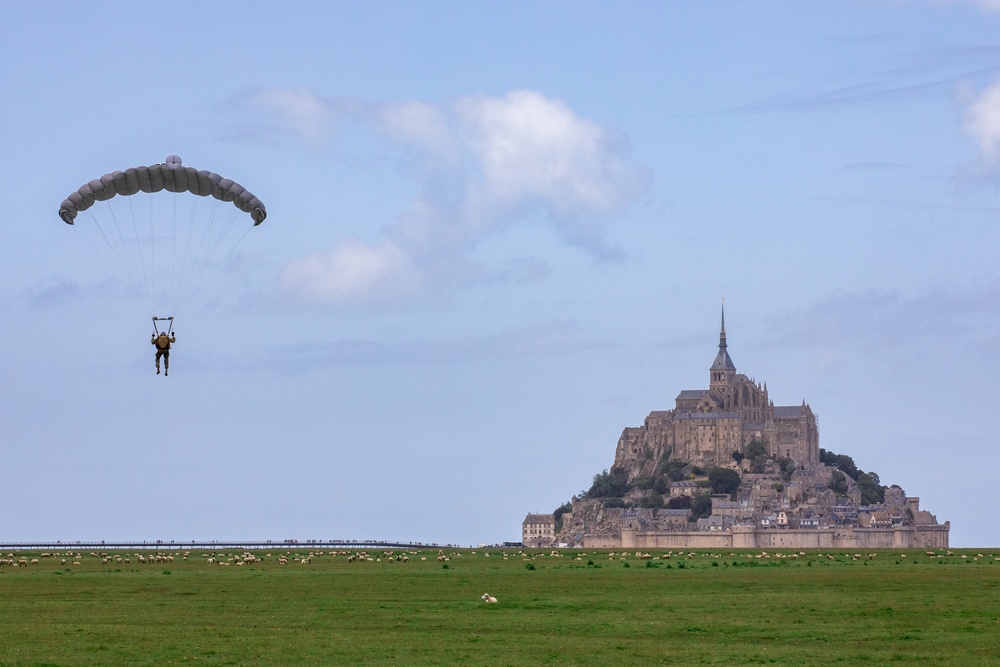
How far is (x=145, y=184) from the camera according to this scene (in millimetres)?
46625

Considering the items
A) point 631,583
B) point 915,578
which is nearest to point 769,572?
point 915,578

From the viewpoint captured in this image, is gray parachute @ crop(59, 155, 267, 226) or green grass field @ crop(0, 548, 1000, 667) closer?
green grass field @ crop(0, 548, 1000, 667)

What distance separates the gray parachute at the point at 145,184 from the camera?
152 ft

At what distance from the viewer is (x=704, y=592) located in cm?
5662

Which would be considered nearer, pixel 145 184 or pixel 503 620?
pixel 503 620

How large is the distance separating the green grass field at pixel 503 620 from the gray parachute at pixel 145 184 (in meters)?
11.5

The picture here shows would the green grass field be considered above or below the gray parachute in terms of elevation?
below

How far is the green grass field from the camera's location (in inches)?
1411

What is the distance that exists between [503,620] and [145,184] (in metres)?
15.7

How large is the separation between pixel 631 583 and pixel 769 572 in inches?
509

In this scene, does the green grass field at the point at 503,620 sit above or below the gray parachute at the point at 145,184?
below

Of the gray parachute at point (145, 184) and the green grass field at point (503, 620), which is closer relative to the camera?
the green grass field at point (503, 620)

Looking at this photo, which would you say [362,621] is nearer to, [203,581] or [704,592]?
[704,592]

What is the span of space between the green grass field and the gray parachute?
11.5m
